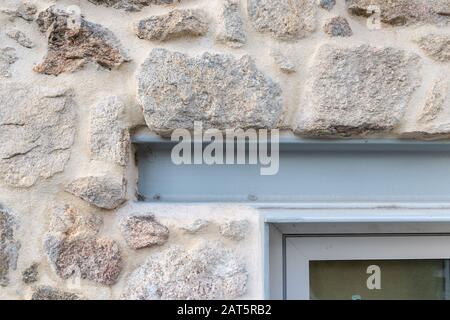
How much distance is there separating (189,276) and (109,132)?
0.37 meters

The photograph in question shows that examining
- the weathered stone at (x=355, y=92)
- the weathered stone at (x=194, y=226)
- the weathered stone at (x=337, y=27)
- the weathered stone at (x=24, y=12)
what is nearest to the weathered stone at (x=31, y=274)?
the weathered stone at (x=194, y=226)

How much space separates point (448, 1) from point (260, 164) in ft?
2.02

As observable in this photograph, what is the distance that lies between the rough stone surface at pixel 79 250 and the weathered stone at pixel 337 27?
27.7 inches

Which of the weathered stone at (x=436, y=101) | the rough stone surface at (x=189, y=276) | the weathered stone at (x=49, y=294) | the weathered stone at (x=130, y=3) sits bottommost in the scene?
the weathered stone at (x=49, y=294)

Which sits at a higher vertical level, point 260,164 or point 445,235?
point 260,164

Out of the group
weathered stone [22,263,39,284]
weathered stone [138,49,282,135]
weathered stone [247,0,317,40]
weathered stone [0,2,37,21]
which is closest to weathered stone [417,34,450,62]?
weathered stone [247,0,317,40]

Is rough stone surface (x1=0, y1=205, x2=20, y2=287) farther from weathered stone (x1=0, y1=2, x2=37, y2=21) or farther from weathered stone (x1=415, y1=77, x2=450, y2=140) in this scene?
weathered stone (x1=415, y1=77, x2=450, y2=140)

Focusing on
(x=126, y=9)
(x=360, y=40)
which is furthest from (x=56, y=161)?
(x=360, y=40)

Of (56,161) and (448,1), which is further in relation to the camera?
(448,1)

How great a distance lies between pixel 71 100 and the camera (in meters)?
1.10

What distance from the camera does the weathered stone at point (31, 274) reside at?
3.46ft

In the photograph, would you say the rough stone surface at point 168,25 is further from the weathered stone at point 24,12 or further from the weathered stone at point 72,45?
the weathered stone at point 24,12

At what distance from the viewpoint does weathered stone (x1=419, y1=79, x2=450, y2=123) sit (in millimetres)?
1151

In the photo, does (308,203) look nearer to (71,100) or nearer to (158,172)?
(158,172)
